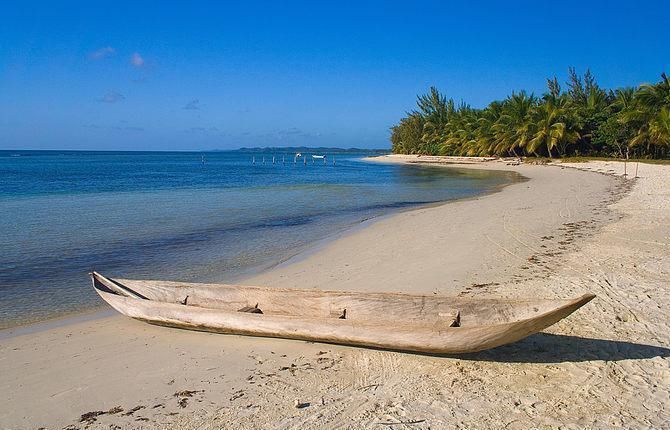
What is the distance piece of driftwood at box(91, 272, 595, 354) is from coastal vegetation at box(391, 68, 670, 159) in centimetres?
3271

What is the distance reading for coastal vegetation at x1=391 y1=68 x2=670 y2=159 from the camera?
109 ft

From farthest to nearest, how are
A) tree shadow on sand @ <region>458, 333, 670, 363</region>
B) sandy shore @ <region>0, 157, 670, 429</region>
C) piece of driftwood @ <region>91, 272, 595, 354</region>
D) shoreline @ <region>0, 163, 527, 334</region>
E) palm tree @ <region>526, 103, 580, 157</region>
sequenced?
1. palm tree @ <region>526, 103, 580, 157</region>
2. shoreline @ <region>0, 163, 527, 334</region>
3. tree shadow on sand @ <region>458, 333, 670, 363</region>
4. piece of driftwood @ <region>91, 272, 595, 354</region>
5. sandy shore @ <region>0, 157, 670, 429</region>

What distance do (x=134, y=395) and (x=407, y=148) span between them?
84.6 meters

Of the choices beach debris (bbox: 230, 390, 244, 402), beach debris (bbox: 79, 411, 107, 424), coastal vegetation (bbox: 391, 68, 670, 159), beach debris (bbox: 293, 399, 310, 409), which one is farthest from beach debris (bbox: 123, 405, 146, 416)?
coastal vegetation (bbox: 391, 68, 670, 159)

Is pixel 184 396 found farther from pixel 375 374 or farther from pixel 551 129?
pixel 551 129

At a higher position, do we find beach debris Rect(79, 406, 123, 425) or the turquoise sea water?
beach debris Rect(79, 406, 123, 425)

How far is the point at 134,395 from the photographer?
391 cm

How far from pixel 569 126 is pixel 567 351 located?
44.2 metres

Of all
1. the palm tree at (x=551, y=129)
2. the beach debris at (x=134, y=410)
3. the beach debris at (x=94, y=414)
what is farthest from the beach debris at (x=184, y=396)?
the palm tree at (x=551, y=129)

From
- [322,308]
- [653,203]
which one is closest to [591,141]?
[653,203]

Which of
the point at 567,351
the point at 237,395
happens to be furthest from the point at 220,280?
the point at 567,351

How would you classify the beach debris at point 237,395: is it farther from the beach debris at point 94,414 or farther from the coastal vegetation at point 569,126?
the coastal vegetation at point 569,126

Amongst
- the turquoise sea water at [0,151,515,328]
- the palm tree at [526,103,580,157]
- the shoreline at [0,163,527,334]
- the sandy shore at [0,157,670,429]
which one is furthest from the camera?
the palm tree at [526,103,580,157]

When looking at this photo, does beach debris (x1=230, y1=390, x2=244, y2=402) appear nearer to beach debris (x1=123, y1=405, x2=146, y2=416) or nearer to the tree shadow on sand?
beach debris (x1=123, y1=405, x2=146, y2=416)
